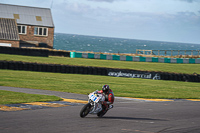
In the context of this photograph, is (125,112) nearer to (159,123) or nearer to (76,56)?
(159,123)

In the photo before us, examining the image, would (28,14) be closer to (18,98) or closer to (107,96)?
(18,98)

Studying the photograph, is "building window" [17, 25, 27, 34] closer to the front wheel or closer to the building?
the building

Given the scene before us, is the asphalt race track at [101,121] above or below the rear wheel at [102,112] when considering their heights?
below

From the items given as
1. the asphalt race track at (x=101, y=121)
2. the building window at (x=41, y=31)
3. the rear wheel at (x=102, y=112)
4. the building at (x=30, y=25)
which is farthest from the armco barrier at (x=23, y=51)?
the rear wheel at (x=102, y=112)

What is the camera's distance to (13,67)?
98.2ft

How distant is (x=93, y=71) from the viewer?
31.3 metres

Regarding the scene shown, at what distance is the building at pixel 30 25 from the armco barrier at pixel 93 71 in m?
34.9

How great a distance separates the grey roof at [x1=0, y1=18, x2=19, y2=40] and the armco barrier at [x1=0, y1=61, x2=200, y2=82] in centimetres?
2798

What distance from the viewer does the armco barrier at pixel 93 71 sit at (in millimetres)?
29906

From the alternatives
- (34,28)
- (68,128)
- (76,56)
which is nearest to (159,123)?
(68,128)

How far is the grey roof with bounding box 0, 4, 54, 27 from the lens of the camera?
66.1 meters

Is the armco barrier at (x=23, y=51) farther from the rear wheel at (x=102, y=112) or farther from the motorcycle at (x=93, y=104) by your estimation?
the motorcycle at (x=93, y=104)

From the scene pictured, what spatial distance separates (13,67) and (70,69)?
5.11 metres

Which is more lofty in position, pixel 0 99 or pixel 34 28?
pixel 34 28
